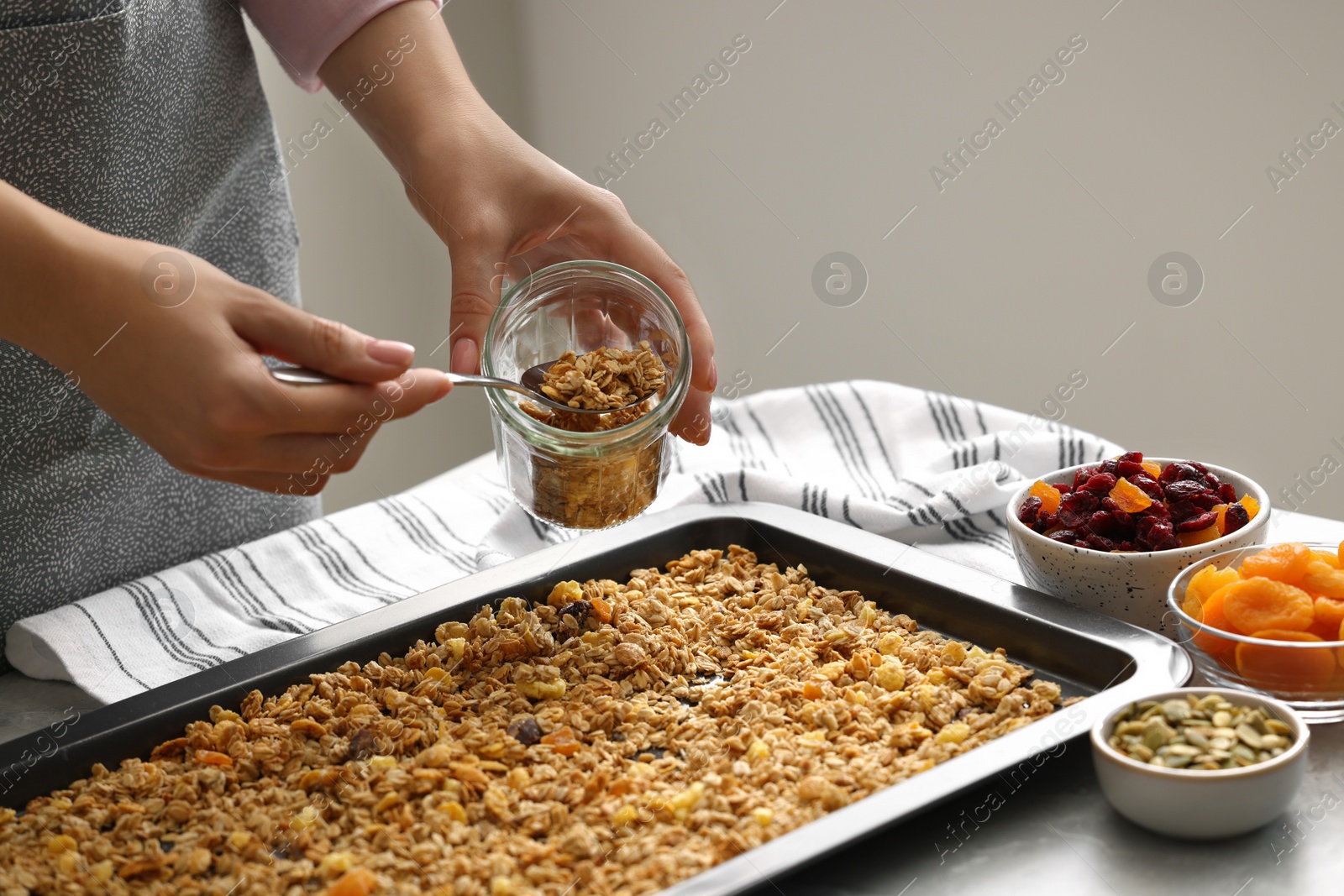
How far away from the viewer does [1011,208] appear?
7.91ft

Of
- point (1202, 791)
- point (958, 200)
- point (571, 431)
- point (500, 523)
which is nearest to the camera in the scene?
point (1202, 791)

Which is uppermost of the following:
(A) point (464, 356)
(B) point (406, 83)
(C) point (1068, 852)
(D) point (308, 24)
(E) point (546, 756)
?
(D) point (308, 24)

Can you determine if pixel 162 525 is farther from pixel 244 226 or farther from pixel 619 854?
pixel 619 854

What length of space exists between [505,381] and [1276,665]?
60 cm

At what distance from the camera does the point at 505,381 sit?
933mm

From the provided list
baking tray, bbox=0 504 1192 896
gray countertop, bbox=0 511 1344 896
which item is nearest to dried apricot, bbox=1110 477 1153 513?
baking tray, bbox=0 504 1192 896

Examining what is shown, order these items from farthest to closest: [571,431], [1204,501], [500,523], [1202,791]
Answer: [500,523]
[1204,501]
[571,431]
[1202,791]

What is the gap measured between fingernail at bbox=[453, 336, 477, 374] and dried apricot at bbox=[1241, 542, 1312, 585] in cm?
64

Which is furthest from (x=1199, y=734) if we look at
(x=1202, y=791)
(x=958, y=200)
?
(x=958, y=200)

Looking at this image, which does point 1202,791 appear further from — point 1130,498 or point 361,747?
point 361,747

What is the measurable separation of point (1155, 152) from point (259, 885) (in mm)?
2007

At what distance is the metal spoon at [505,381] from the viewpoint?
30.9 inches

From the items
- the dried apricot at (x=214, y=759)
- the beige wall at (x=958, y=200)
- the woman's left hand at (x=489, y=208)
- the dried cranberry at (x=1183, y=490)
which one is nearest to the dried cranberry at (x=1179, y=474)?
the dried cranberry at (x=1183, y=490)

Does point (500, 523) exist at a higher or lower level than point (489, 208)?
lower
